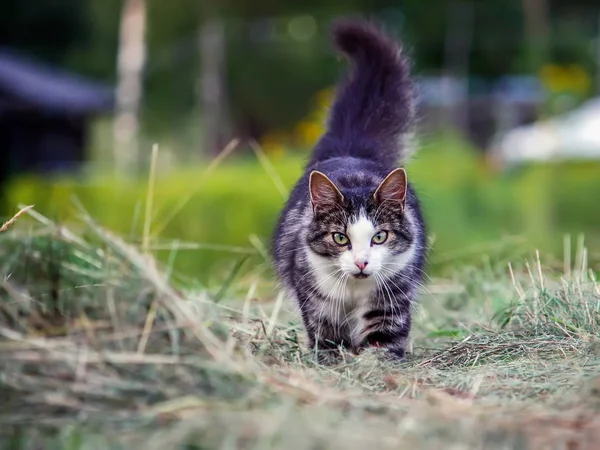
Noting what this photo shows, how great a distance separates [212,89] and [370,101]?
40.6 ft

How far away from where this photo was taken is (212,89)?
54.8ft

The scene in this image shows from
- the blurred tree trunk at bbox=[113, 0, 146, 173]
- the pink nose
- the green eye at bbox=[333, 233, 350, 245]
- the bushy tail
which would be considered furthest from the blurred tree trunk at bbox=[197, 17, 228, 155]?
the pink nose

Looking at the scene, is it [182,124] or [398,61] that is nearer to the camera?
[398,61]

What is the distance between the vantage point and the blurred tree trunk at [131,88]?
1664 centimetres

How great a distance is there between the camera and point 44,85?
1600 centimetres

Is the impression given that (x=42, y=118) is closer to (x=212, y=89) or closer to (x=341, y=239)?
(x=212, y=89)

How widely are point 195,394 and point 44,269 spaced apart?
36.7 inches

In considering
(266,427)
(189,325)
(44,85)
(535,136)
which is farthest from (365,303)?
(44,85)

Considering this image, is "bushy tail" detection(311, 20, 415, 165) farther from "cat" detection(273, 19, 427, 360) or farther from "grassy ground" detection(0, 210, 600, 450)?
"grassy ground" detection(0, 210, 600, 450)

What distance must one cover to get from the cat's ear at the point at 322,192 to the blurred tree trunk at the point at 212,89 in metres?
12.8

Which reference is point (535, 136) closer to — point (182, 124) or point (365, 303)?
point (182, 124)

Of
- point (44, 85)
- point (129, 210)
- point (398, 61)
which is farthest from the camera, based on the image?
point (44, 85)

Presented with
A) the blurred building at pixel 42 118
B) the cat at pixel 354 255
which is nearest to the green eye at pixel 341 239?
the cat at pixel 354 255

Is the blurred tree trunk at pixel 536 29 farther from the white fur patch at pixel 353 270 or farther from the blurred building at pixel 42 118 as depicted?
the white fur patch at pixel 353 270
